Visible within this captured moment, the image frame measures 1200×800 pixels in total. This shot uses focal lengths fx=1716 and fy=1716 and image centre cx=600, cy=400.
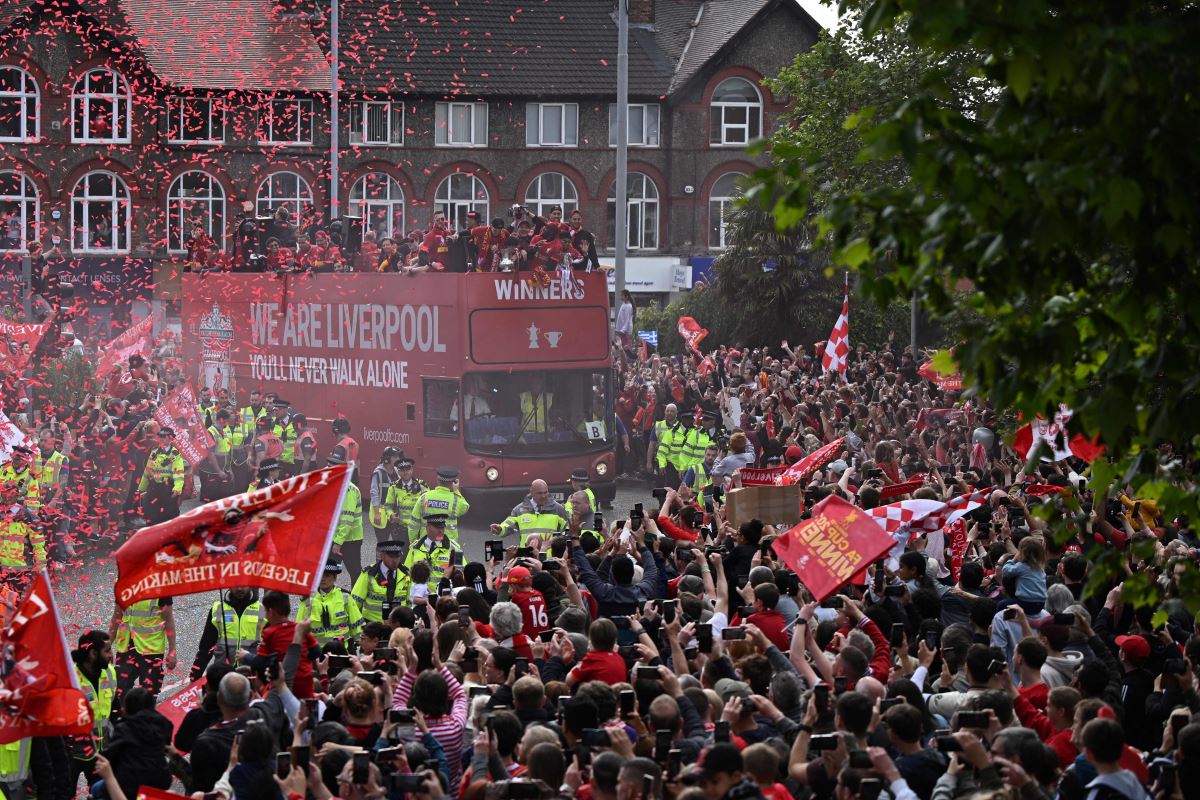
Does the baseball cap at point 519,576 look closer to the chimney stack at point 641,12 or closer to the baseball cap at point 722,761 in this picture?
the baseball cap at point 722,761

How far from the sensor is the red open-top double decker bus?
67.4ft

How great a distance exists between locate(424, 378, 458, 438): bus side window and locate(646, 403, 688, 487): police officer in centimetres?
353

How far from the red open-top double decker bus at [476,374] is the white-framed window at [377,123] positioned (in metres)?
28.6

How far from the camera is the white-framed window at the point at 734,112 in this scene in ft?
179

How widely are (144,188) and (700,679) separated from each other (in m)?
43.4

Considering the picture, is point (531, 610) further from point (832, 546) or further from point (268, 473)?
point (268, 473)

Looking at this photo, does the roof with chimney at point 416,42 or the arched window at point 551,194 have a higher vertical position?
the roof with chimney at point 416,42

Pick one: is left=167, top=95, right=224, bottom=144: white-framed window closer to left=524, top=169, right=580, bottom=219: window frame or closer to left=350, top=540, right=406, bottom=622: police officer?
left=524, top=169, right=580, bottom=219: window frame

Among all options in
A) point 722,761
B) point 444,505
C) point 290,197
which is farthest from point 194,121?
point 722,761

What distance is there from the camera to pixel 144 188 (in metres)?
49.2

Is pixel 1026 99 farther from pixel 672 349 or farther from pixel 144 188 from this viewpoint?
pixel 144 188

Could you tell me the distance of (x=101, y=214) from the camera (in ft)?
161

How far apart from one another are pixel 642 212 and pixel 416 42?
8981mm

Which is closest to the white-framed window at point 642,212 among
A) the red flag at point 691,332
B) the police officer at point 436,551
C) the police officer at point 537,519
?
the red flag at point 691,332
